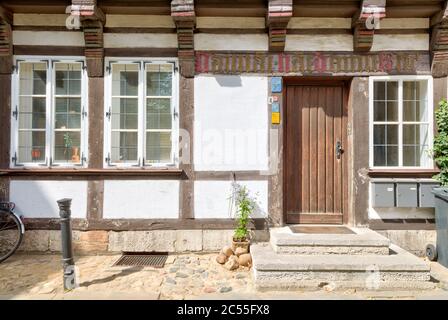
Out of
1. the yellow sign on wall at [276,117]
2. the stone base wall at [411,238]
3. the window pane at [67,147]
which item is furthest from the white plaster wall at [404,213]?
the window pane at [67,147]

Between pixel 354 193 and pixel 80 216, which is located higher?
pixel 354 193

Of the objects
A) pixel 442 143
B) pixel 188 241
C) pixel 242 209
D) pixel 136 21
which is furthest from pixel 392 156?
pixel 136 21

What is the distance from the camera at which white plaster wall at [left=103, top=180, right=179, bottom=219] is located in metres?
5.01

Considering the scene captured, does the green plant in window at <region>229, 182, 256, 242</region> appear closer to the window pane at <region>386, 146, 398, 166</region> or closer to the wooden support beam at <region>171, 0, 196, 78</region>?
the wooden support beam at <region>171, 0, 196, 78</region>

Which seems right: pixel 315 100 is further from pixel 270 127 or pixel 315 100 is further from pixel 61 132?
pixel 61 132

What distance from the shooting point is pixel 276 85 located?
16.4 feet

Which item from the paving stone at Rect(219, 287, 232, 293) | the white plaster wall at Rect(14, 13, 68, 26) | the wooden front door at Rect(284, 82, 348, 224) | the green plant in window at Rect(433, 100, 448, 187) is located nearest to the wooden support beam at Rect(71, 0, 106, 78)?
the white plaster wall at Rect(14, 13, 68, 26)

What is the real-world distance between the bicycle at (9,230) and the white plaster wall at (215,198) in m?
2.79

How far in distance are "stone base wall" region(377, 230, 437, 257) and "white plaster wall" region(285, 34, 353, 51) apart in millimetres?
3149

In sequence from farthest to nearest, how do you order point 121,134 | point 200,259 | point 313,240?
point 121,134 < point 200,259 < point 313,240

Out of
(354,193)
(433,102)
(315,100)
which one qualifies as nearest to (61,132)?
(315,100)

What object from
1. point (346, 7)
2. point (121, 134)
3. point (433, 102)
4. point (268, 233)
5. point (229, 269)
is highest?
point (346, 7)

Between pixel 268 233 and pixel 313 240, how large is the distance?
35.4 inches

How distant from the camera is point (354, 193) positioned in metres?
5.02
